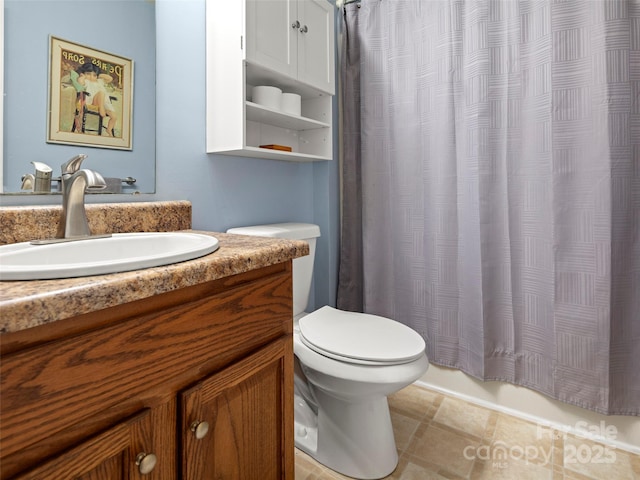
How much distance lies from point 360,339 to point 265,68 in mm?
1037

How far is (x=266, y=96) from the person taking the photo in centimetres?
146

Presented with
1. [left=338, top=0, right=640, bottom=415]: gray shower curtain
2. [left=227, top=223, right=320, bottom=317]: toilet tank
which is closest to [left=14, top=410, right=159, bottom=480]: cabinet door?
[left=227, top=223, right=320, bottom=317]: toilet tank

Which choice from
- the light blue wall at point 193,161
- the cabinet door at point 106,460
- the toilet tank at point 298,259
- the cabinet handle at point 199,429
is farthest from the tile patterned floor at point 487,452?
the light blue wall at point 193,161

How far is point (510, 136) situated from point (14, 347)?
160 cm

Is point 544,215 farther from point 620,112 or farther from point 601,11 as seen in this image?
point 601,11

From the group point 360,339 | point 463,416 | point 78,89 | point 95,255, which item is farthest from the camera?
point 463,416

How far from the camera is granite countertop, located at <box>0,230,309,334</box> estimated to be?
0.43m

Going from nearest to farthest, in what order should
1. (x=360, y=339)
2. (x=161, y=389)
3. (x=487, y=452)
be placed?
(x=161, y=389), (x=360, y=339), (x=487, y=452)

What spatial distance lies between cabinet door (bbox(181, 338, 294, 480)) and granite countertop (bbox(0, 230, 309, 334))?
7.9 inches

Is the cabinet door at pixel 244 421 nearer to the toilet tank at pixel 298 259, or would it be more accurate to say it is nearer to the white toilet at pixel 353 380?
the white toilet at pixel 353 380

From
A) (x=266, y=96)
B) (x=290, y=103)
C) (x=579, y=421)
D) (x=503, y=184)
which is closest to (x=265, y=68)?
(x=266, y=96)

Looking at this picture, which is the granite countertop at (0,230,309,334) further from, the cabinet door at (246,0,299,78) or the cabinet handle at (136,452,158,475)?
the cabinet door at (246,0,299,78)

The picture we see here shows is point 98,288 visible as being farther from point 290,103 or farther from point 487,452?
point 487,452

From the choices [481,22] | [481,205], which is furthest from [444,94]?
[481,205]
